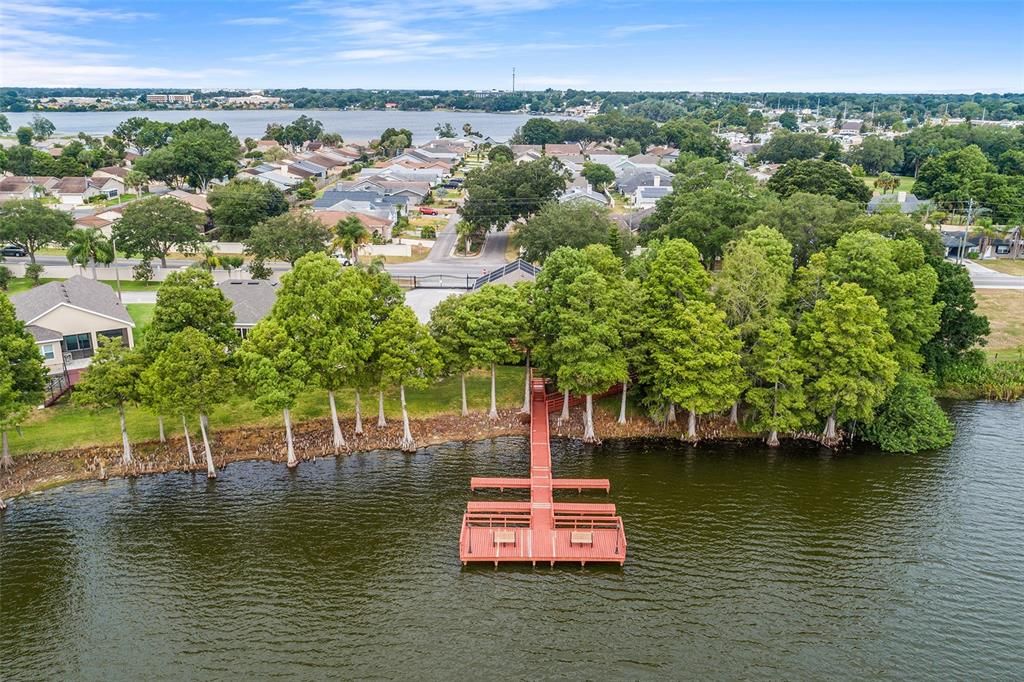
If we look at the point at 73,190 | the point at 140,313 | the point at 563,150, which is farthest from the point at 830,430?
the point at 563,150

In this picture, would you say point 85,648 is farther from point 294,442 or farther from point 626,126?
point 626,126

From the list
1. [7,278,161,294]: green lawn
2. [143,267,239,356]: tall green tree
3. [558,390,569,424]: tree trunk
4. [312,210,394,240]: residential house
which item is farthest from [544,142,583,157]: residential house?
[143,267,239,356]: tall green tree

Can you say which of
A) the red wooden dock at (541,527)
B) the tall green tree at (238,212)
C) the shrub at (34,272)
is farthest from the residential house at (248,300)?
the tall green tree at (238,212)

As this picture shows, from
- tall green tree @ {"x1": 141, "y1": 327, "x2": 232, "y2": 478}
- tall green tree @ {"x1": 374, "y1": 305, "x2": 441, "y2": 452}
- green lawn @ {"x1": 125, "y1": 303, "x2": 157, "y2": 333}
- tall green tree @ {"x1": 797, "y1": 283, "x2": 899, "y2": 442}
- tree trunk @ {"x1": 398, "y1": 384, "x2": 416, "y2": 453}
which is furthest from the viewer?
green lawn @ {"x1": 125, "y1": 303, "x2": 157, "y2": 333}

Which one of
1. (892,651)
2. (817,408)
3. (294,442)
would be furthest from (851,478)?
(294,442)

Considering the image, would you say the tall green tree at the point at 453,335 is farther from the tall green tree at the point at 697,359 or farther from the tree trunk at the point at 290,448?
the tall green tree at the point at 697,359

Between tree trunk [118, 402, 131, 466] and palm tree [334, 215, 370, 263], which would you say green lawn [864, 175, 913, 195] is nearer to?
palm tree [334, 215, 370, 263]
